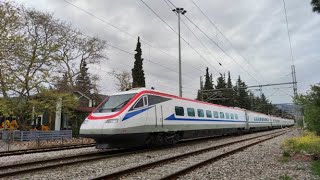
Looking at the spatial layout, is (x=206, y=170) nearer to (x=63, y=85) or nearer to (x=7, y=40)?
(x=7, y=40)

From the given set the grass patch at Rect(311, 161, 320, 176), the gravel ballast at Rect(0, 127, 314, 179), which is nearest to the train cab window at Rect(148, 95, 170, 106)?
the gravel ballast at Rect(0, 127, 314, 179)

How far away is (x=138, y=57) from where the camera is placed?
49.8 meters

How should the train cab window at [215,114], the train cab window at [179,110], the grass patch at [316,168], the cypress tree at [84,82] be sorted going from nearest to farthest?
the grass patch at [316,168]
the train cab window at [179,110]
the train cab window at [215,114]
the cypress tree at [84,82]

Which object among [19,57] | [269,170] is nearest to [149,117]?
[269,170]

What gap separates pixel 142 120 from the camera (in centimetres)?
1427

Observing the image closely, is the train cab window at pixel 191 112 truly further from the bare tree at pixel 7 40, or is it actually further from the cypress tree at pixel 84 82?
the cypress tree at pixel 84 82

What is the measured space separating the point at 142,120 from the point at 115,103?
1433 mm

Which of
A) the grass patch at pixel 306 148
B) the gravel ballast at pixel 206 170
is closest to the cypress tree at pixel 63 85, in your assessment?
the gravel ballast at pixel 206 170

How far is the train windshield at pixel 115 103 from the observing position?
14043mm

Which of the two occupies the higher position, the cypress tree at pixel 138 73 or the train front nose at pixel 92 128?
the cypress tree at pixel 138 73

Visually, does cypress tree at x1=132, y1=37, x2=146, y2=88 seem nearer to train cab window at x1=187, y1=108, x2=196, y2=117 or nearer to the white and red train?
the white and red train

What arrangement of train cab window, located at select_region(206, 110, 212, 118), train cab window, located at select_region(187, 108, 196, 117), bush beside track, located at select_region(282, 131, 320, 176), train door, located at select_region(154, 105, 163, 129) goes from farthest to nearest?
train cab window, located at select_region(206, 110, 212, 118) < train cab window, located at select_region(187, 108, 196, 117) < train door, located at select_region(154, 105, 163, 129) < bush beside track, located at select_region(282, 131, 320, 176)

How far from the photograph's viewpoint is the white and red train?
43.4 ft

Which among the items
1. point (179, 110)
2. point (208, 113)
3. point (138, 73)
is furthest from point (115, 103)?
point (138, 73)
